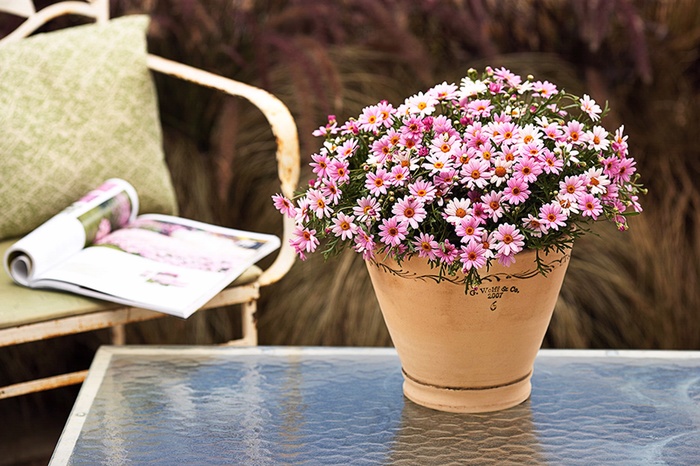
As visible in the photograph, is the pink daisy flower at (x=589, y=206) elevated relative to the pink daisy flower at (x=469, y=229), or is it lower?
elevated

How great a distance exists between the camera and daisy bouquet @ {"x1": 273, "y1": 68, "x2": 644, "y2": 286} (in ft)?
2.95

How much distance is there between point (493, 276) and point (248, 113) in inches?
45.2

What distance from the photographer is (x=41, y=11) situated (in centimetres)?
177

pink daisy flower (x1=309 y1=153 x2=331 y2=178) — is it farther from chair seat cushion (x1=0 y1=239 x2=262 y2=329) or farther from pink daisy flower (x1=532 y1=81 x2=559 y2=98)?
chair seat cushion (x1=0 y1=239 x2=262 y2=329)

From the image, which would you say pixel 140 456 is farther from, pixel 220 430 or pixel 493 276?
pixel 493 276

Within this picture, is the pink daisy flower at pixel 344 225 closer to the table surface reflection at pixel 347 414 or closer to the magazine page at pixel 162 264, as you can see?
the table surface reflection at pixel 347 414

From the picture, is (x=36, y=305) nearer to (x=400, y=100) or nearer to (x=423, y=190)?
(x=423, y=190)

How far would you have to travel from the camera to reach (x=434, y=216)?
92 cm

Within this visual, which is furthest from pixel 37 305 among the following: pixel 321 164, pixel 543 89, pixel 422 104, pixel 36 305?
pixel 543 89

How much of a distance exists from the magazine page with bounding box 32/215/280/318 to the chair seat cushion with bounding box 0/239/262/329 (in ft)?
0.05

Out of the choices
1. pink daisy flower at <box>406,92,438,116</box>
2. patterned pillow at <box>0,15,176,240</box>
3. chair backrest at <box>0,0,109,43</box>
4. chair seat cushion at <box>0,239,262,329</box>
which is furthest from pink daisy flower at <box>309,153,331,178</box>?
chair backrest at <box>0,0,109,43</box>

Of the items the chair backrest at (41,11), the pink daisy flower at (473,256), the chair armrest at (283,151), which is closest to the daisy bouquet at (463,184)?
the pink daisy flower at (473,256)

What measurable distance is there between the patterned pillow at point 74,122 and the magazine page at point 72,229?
51mm

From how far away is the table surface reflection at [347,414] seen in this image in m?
0.92
